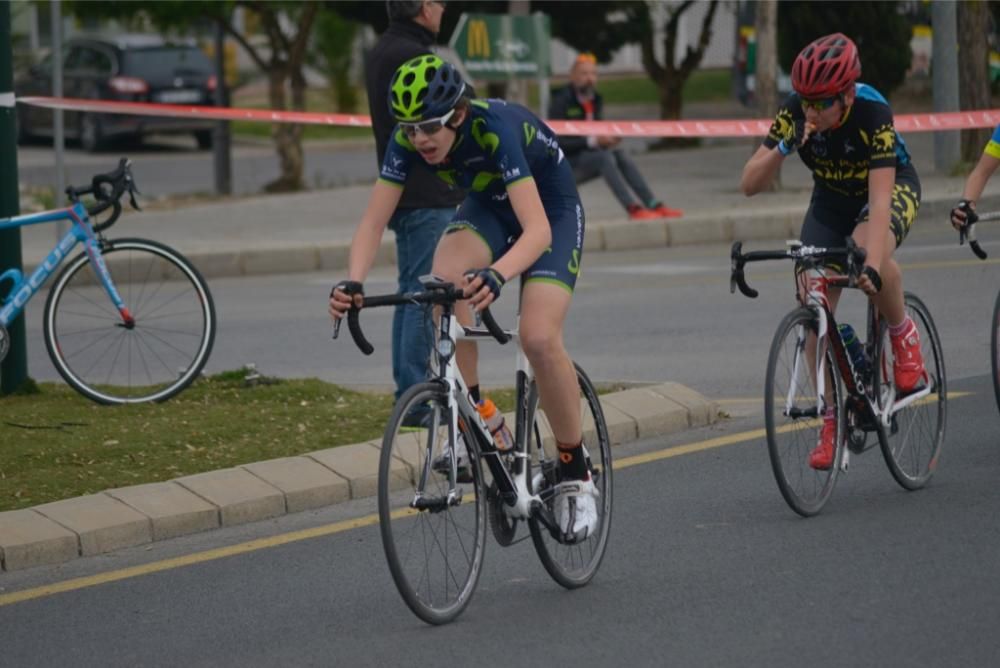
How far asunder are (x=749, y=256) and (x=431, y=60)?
5.32 feet

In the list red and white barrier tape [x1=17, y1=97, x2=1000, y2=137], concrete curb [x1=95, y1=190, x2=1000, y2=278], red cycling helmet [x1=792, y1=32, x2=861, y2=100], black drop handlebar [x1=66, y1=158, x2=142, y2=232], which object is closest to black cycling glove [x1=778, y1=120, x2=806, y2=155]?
red cycling helmet [x1=792, y1=32, x2=861, y2=100]

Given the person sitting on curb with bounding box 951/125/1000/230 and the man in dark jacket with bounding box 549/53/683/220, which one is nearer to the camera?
the person sitting on curb with bounding box 951/125/1000/230

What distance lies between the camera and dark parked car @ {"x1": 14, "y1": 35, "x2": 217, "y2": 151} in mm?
32656

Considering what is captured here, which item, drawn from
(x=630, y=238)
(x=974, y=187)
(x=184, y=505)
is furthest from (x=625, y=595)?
(x=630, y=238)

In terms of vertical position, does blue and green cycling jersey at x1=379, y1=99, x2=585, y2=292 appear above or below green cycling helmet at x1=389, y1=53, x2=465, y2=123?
below

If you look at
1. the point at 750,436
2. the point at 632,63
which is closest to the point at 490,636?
the point at 750,436

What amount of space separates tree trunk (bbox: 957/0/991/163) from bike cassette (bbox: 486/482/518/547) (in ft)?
48.2

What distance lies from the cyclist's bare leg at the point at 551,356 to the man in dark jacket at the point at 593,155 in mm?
10972

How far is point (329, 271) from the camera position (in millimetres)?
16469

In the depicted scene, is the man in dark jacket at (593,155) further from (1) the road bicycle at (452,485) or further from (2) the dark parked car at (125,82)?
(2) the dark parked car at (125,82)

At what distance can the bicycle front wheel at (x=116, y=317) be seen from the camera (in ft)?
30.7

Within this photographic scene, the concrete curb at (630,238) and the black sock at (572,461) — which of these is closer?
the black sock at (572,461)

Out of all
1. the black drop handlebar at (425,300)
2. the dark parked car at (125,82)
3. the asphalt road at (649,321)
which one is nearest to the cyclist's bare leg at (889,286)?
the black drop handlebar at (425,300)

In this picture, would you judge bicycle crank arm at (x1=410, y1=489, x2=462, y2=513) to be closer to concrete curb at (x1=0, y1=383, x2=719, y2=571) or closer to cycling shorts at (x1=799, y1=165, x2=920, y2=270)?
concrete curb at (x1=0, y1=383, x2=719, y2=571)
